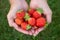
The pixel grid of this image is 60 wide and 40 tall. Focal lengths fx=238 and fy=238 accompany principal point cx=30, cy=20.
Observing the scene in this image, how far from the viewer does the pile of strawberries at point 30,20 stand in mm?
2256

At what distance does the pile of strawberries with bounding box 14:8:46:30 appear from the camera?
2256mm

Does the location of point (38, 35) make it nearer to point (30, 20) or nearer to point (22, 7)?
point (22, 7)

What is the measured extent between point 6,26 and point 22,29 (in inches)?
31.5

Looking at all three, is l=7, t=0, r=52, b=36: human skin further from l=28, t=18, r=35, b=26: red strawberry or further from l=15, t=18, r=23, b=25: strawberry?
l=28, t=18, r=35, b=26: red strawberry

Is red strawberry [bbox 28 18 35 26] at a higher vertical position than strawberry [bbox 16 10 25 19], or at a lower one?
lower

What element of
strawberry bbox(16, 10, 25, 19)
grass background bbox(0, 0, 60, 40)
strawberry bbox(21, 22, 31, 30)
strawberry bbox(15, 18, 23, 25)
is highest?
strawberry bbox(16, 10, 25, 19)

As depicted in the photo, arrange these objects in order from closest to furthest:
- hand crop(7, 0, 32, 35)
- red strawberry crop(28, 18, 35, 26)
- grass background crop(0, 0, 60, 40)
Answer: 1. red strawberry crop(28, 18, 35, 26)
2. hand crop(7, 0, 32, 35)
3. grass background crop(0, 0, 60, 40)

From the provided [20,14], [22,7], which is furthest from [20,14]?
[22,7]

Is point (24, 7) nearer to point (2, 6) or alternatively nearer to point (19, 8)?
point (19, 8)

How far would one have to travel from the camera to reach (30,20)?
225cm

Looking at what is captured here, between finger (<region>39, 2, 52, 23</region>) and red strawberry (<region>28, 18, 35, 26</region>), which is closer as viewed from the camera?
red strawberry (<region>28, 18, 35, 26</region>)

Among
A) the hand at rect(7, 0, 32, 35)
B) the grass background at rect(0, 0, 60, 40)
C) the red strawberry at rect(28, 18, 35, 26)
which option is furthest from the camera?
the grass background at rect(0, 0, 60, 40)

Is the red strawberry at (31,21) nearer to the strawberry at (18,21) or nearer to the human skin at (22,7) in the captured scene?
the strawberry at (18,21)

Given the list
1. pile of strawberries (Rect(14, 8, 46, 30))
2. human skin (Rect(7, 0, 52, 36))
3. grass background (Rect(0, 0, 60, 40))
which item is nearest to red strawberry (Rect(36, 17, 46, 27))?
pile of strawberries (Rect(14, 8, 46, 30))
